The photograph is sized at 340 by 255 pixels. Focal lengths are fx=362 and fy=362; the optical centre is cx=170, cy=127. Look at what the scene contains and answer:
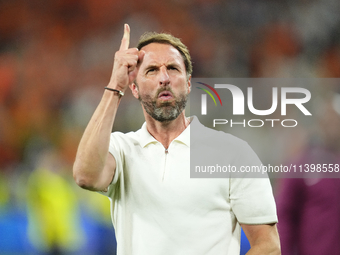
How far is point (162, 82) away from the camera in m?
1.23

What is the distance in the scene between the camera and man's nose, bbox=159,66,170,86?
4.04 ft

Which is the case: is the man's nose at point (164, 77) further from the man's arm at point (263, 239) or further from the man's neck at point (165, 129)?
the man's arm at point (263, 239)

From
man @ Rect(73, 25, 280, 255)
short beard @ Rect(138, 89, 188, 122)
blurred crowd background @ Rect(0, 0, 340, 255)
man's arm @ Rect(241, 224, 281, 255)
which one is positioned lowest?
man's arm @ Rect(241, 224, 281, 255)

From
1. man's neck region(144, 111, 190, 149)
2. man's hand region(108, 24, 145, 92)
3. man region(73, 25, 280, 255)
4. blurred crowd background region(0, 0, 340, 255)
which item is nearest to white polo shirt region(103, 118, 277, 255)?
man region(73, 25, 280, 255)

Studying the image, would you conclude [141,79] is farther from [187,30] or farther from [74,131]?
[187,30]

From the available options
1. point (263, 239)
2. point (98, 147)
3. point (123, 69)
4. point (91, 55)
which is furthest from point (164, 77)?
point (91, 55)

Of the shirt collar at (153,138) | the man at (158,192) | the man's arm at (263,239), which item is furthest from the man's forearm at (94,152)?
the man's arm at (263,239)

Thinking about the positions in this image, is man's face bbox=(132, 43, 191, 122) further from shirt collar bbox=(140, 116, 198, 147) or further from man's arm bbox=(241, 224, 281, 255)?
man's arm bbox=(241, 224, 281, 255)

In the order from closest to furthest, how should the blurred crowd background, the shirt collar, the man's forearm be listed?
the man's forearm < the shirt collar < the blurred crowd background

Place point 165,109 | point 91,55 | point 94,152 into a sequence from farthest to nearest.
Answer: point 91,55 → point 165,109 → point 94,152

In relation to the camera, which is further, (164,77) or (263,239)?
(164,77)

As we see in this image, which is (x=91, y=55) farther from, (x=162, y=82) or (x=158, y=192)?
(x=158, y=192)

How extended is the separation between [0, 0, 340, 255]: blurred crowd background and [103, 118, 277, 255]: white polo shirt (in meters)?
1.76

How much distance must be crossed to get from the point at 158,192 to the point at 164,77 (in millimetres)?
390
